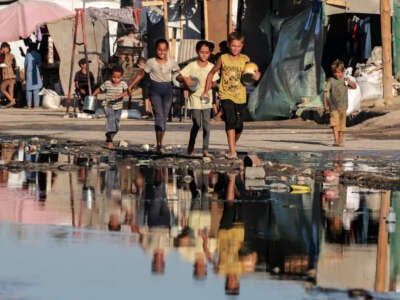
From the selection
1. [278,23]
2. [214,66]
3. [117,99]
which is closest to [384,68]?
[278,23]

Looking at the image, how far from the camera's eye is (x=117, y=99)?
69.8ft

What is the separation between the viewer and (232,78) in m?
18.4

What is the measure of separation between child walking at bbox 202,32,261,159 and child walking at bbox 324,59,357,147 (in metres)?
3.69

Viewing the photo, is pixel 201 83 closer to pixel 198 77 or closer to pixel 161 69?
pixel 198 77

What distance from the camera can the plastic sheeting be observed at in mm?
29031

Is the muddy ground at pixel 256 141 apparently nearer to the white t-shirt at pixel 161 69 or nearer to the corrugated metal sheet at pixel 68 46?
the white t-shirt at pixel 161 69

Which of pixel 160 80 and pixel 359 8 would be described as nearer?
pixel 160 80

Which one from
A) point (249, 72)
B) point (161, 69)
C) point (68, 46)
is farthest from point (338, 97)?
point (68, 46)

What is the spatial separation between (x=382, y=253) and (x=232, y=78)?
27.3 ft

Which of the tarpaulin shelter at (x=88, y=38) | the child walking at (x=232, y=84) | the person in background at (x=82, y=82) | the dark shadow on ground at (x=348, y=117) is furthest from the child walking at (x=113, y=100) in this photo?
the tarpaulin shelter at (x=88, y=38)

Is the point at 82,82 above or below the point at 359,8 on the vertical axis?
below

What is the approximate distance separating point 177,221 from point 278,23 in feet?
62.7

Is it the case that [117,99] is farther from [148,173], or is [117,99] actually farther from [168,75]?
[148,173]

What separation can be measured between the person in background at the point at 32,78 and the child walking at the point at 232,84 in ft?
67.8
